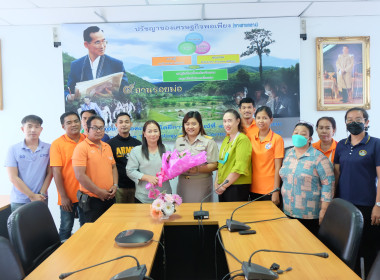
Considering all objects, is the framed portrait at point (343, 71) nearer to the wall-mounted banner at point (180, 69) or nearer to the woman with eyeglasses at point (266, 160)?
the wall-mounted banner at point (180, 69)

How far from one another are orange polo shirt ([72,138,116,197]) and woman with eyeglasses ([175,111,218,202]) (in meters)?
0.71

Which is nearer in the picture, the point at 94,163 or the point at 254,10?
the point at 94,163

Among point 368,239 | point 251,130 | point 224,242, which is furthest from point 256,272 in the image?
point 251,130

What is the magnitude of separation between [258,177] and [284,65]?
175 cm

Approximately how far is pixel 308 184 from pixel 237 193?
685mm

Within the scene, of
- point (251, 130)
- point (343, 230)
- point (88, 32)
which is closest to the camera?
point (343, 230)

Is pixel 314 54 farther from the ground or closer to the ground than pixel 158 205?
farther from the ground

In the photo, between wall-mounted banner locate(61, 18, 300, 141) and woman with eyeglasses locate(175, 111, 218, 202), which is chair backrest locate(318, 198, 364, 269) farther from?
wall-mounted banner locate(61, 18, 300, 141)

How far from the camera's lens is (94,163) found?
8.71ft

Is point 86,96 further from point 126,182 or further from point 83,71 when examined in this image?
point 126,182

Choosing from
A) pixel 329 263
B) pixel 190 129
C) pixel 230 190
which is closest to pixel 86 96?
pixel 190 129

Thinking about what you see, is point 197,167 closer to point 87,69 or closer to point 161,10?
point 161,10

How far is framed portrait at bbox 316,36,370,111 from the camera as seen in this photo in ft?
12.3

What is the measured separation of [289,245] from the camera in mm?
1604
